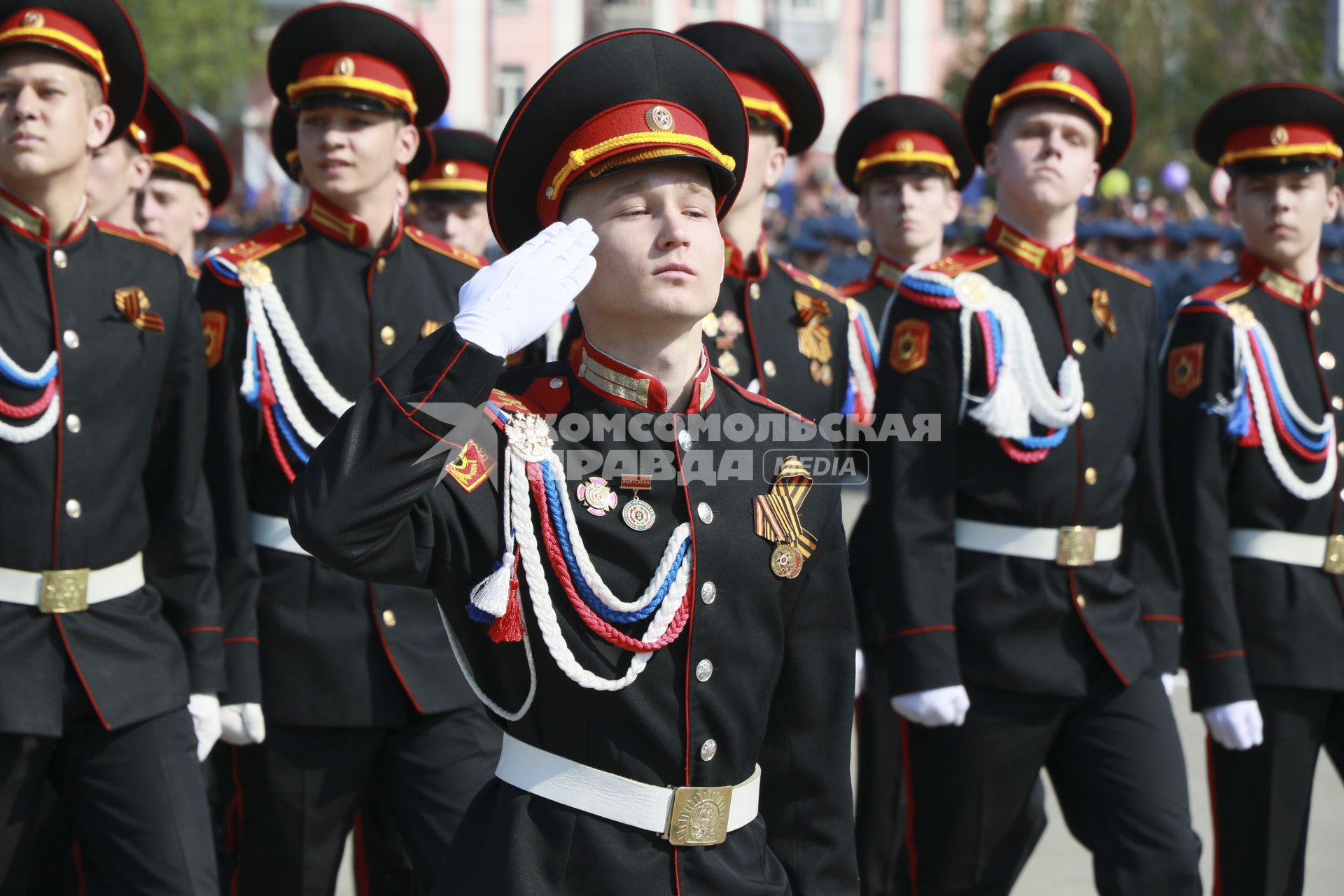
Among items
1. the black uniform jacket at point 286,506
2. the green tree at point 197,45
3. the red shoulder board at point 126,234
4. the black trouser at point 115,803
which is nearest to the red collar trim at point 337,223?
the black uniform jacket at point 286,506

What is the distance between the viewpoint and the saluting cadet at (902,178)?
23.6ft

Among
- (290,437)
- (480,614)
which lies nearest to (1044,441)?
(290,437)

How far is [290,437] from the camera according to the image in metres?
4.69

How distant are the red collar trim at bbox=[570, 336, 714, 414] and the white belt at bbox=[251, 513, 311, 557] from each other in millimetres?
1778

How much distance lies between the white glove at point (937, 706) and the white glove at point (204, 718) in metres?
1.66

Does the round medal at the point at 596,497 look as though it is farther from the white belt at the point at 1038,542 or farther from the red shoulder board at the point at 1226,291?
the red shoulder board at the point at 1226,291

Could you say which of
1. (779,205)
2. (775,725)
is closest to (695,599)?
(775,725)

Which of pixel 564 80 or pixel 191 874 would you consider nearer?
pixel 564 80

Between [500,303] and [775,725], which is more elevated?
[500,303]

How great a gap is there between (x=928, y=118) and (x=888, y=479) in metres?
2.92

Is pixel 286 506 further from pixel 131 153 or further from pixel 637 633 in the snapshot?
pixel 131 153

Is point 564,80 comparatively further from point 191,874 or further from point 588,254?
point 191,874

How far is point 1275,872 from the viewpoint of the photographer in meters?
4.93

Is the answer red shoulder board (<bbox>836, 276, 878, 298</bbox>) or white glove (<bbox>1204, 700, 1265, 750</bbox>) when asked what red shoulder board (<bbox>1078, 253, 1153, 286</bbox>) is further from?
red shoulder board (<bbox>836, 276, 878, 298</bbox>)
